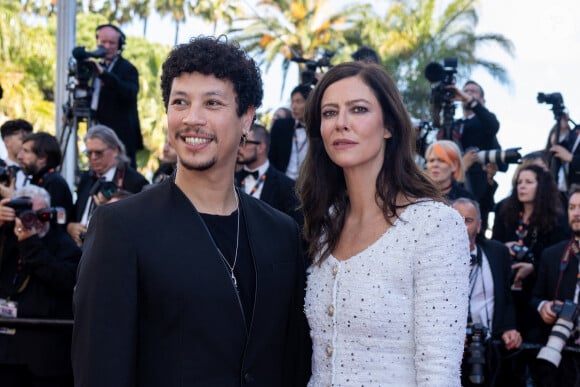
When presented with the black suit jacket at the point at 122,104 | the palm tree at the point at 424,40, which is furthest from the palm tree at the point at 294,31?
the black suit jacket at the point at 122,104

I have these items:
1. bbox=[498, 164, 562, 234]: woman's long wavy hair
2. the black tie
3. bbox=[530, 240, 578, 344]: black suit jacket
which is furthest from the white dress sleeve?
bbox=[498, 164, 562, 234]: woman's long wavy hair

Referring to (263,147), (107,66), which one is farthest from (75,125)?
(263,147)

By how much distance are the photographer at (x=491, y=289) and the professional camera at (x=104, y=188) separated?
2.57m

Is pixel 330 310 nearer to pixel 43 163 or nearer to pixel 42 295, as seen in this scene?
pixel 42 295

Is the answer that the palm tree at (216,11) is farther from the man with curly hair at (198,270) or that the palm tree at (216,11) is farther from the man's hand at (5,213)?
the man with curly hair at (198,270)

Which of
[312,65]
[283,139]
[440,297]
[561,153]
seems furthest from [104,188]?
[440,297]

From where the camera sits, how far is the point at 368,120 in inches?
123

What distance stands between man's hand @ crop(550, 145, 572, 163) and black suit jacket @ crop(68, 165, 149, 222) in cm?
365

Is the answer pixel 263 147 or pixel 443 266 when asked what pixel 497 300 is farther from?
pixel 443 266

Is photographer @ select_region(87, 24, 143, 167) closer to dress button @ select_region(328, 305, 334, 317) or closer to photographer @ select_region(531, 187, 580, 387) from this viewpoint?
photographer @ select_region(531, 187, 580, 387)

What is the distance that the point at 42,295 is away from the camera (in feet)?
19.4

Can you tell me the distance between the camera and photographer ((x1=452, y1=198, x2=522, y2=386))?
20.3 ft

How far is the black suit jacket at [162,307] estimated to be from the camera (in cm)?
252

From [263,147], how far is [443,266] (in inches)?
172
